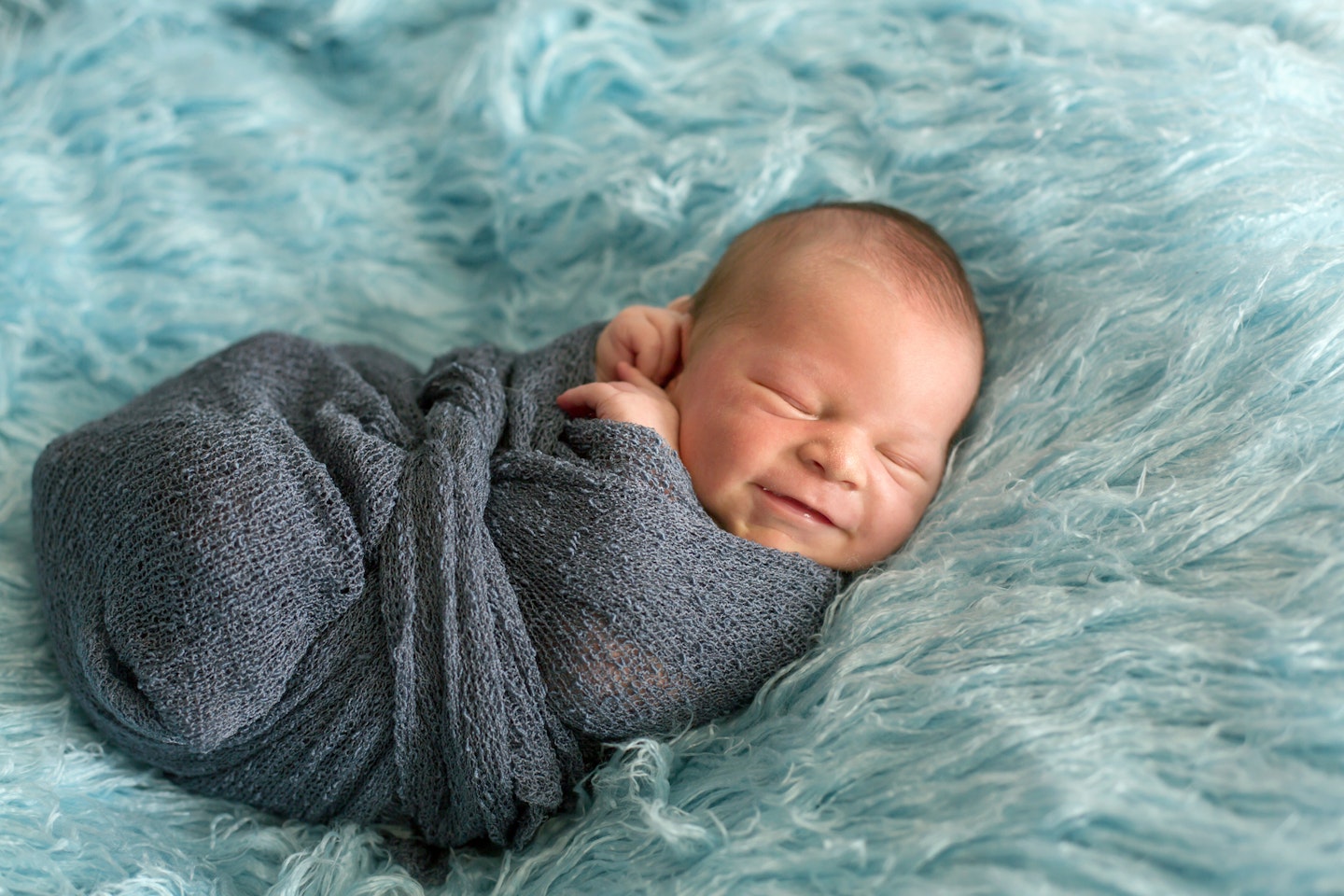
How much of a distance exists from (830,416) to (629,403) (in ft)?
0.58

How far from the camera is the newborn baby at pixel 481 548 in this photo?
2.63 ft

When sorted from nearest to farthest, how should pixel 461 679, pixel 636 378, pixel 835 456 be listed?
pixel 461 679, pixel 835 456, pixel 636 378

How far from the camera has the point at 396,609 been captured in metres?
0.81

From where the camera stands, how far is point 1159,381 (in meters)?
0.89

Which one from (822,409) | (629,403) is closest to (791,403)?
(822,409)

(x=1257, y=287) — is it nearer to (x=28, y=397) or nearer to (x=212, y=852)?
(x=212, y=852)

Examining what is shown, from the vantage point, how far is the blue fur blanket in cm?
65

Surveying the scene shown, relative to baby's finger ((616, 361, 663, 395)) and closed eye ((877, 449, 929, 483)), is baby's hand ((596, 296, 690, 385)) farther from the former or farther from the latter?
closed eye ((877, 449, 929, 483))

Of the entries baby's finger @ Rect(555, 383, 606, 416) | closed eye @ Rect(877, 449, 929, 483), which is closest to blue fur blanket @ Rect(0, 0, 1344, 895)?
closed eye @ Rect(877, 449, 929, 483)

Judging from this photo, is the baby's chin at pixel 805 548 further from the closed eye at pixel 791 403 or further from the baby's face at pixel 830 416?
the closed eye at pixel 791 403

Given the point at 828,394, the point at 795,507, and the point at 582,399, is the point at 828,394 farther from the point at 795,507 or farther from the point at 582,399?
the point at 582,399

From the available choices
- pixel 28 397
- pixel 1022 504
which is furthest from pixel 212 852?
pixel 1022 504

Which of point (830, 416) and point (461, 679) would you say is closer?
A: point (461, 679)

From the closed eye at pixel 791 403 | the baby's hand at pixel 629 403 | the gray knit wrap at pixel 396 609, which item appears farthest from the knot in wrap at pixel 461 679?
the closed eye at pixel 791 403
